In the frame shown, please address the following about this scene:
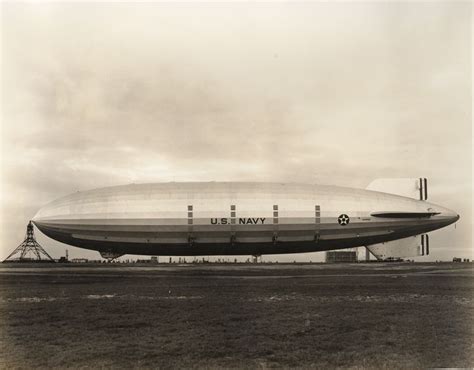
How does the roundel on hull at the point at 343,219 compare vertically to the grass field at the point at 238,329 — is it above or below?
above

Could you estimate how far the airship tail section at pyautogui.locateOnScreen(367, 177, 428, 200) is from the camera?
1651 inches

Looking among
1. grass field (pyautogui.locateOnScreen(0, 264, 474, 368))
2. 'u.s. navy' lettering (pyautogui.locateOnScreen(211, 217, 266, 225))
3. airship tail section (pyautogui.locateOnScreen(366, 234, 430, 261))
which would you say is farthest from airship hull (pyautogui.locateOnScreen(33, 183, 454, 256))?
grass field (pyautogui.locateOnScreen(0, 264, 474, 368))

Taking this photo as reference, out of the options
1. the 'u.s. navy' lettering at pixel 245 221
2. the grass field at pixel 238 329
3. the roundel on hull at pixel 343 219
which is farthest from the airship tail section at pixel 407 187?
the grass field at pixel 238 329

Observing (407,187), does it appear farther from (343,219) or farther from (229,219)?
(229,219)

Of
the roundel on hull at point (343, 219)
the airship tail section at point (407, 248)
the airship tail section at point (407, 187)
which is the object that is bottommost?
the airship tail section at point (407, 248)

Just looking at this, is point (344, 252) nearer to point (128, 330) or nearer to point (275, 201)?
point (275, 201)

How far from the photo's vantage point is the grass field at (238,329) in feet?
35.8

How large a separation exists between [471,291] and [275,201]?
1676cm

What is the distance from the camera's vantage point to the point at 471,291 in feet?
79.5

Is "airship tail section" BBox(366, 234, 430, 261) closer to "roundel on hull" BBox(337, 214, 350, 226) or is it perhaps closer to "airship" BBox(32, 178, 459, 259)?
"airship" BBox(32, 178, 459, 259)

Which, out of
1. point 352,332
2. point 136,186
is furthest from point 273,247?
point 352,332

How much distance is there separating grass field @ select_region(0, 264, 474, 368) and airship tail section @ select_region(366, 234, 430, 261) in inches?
750

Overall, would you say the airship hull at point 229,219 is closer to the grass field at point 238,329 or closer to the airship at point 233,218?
the airship at point 233,218

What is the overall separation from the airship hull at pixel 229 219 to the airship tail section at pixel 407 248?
6.92 ft
